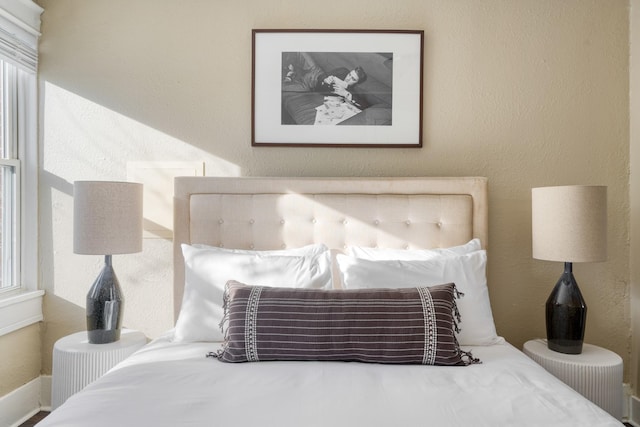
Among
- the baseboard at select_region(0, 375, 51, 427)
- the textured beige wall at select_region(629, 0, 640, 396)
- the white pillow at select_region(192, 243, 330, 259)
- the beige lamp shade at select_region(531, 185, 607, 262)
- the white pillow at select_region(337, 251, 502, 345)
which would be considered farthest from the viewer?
the textured beige wall at select_region(629, 0, 640, 396)

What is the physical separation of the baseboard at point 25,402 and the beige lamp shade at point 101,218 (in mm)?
1003

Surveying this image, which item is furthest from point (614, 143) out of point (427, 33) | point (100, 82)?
point (100, 82)

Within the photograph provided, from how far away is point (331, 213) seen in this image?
245 centimetres

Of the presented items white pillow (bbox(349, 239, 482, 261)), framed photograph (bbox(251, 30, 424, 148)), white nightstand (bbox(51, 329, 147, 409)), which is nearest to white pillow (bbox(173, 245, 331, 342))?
white pillow (bbox(349, 239, 482, 261))

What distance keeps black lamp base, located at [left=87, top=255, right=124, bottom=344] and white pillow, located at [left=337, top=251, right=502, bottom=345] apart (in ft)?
3.96

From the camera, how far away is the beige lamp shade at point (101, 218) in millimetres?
2180

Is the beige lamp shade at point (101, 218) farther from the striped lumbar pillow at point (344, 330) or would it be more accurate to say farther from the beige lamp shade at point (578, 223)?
the beige lamp shade at point (578, 223)

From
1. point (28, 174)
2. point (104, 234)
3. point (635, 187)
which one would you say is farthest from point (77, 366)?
point (635, 187)

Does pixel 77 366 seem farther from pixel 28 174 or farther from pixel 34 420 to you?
pixel 28 174

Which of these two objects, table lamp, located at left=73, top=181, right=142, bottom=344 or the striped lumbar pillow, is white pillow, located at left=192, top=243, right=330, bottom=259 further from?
the striped lumbar pillow

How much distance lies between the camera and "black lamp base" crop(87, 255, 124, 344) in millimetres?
2205

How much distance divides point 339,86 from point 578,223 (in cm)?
151

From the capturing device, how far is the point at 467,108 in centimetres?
263

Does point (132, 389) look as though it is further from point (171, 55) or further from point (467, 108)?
point (467, 108)
